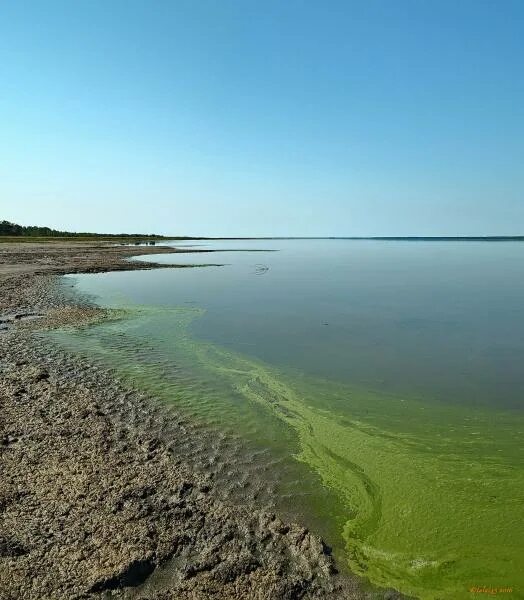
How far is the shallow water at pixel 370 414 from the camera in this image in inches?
217

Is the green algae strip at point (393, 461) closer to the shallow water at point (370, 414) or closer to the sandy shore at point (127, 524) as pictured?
the shallow water at point (370, 414)

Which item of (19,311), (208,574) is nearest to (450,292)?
(19,311)

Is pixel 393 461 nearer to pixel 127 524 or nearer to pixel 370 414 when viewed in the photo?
pixel 370 414

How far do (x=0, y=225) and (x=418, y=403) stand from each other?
443ft

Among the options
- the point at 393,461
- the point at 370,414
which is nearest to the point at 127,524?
the point at 393,461

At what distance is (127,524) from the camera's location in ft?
17.4

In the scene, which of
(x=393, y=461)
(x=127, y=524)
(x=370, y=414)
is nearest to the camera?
(x=127, y=524)

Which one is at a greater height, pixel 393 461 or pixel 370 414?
pixel 370 414

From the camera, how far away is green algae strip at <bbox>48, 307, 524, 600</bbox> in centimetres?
513

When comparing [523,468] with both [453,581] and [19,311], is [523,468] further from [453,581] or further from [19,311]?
[19,311]

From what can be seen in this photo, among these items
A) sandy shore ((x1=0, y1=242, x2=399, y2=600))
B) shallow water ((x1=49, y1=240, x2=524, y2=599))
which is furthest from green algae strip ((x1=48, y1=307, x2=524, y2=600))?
sandy shore ((x1=0, y1=242, x2=399, y2=600))

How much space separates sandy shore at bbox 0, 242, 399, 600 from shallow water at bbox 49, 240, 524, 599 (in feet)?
2.16

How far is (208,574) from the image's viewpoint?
4648mm

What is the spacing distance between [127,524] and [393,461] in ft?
15.5
